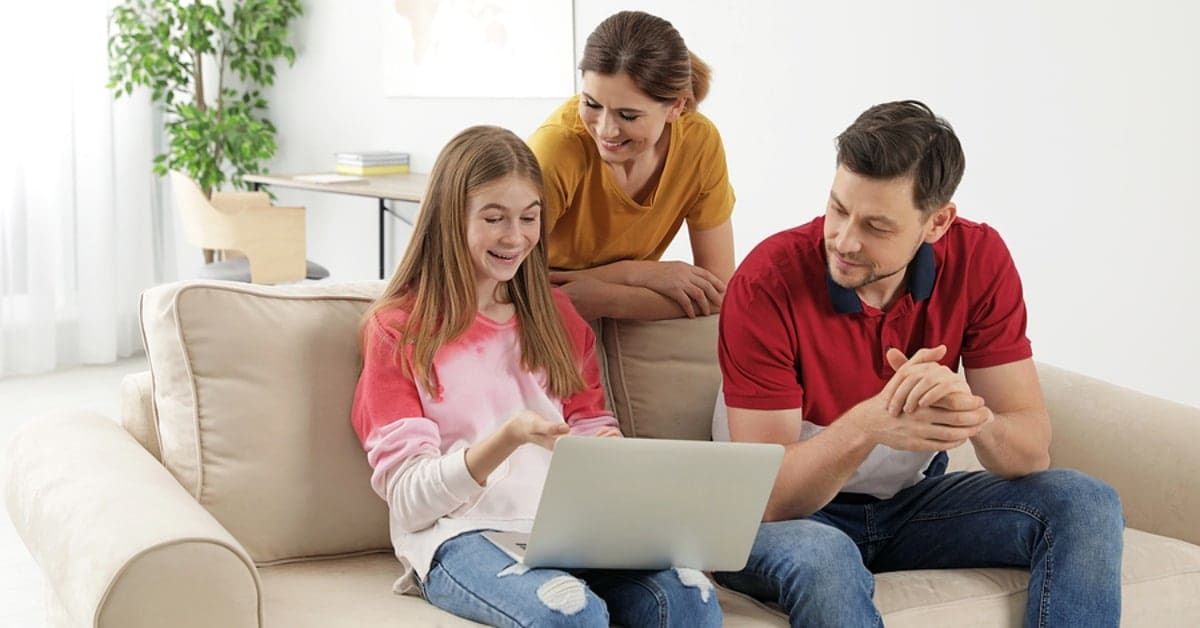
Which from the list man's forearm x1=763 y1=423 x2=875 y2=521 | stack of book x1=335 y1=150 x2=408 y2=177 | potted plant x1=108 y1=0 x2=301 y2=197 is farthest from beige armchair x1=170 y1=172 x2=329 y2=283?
man's forearm x1=763 y1=423 x2=875 y2=521

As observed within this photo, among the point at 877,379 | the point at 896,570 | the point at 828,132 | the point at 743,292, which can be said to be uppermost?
the point at 828,132

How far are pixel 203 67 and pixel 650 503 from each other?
4.43 metres

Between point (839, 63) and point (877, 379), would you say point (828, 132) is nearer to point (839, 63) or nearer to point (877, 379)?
point (839, 63)

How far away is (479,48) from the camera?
455 centimetres

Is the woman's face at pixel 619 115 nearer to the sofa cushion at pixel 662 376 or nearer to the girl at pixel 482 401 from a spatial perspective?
the girl at pixel 482 401

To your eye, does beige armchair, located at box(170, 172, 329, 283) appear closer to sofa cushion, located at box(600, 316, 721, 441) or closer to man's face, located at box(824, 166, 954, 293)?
sofa cushion, located at box(600, 316, 721, 441)

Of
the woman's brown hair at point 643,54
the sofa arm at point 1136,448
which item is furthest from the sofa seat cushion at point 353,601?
the woman's brown hair at point 643,54

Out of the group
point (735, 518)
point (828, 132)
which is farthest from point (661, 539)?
point (828, 132)

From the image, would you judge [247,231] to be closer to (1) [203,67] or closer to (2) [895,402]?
(1) [203,67]

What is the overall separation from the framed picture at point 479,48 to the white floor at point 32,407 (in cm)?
148

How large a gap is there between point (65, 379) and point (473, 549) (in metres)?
3.61

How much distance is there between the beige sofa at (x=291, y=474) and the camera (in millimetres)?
1686

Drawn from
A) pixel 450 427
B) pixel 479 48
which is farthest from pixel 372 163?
pixel 450 427

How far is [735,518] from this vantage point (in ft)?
5.41
